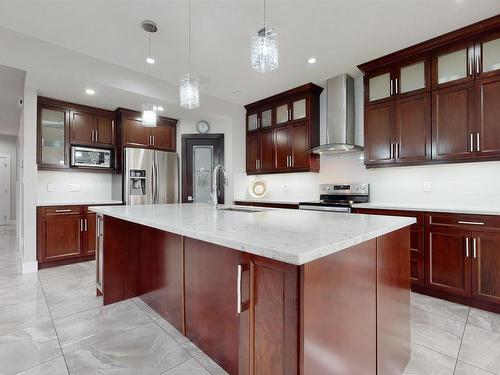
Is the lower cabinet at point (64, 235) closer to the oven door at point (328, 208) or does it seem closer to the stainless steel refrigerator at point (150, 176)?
the stainless steel refrigerator at point (150, 176)

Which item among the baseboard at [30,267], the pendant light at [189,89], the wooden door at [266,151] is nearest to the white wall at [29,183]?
the baseboard at [30,267]

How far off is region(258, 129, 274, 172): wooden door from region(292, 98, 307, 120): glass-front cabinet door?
1.75ft

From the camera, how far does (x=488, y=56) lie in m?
2.48

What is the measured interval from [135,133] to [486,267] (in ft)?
15.8

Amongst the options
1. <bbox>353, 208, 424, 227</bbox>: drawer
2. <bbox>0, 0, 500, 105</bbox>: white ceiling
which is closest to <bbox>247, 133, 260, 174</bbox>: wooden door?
<bbox>0, 0, 500, 105</bbox>: white ceiling

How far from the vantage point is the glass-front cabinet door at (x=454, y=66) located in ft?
8.41

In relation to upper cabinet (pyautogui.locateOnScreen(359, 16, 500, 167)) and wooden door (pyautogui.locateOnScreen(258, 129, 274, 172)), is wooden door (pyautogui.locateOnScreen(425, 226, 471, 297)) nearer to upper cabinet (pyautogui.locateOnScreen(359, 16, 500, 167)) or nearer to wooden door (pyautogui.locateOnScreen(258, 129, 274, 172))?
upper cabinet (pyautogui.locateOnScreen(359, 16, 500, 167))

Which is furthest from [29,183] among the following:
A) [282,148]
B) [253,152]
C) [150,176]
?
[282,148]

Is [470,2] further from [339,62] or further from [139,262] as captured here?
[139,262]

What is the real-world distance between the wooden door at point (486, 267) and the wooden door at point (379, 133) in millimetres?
1208

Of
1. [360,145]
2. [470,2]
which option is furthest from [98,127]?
[470,2]

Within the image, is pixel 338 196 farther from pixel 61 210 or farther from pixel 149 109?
pixel 61 210

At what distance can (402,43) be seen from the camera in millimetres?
2801

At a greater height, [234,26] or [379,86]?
[234,26]
